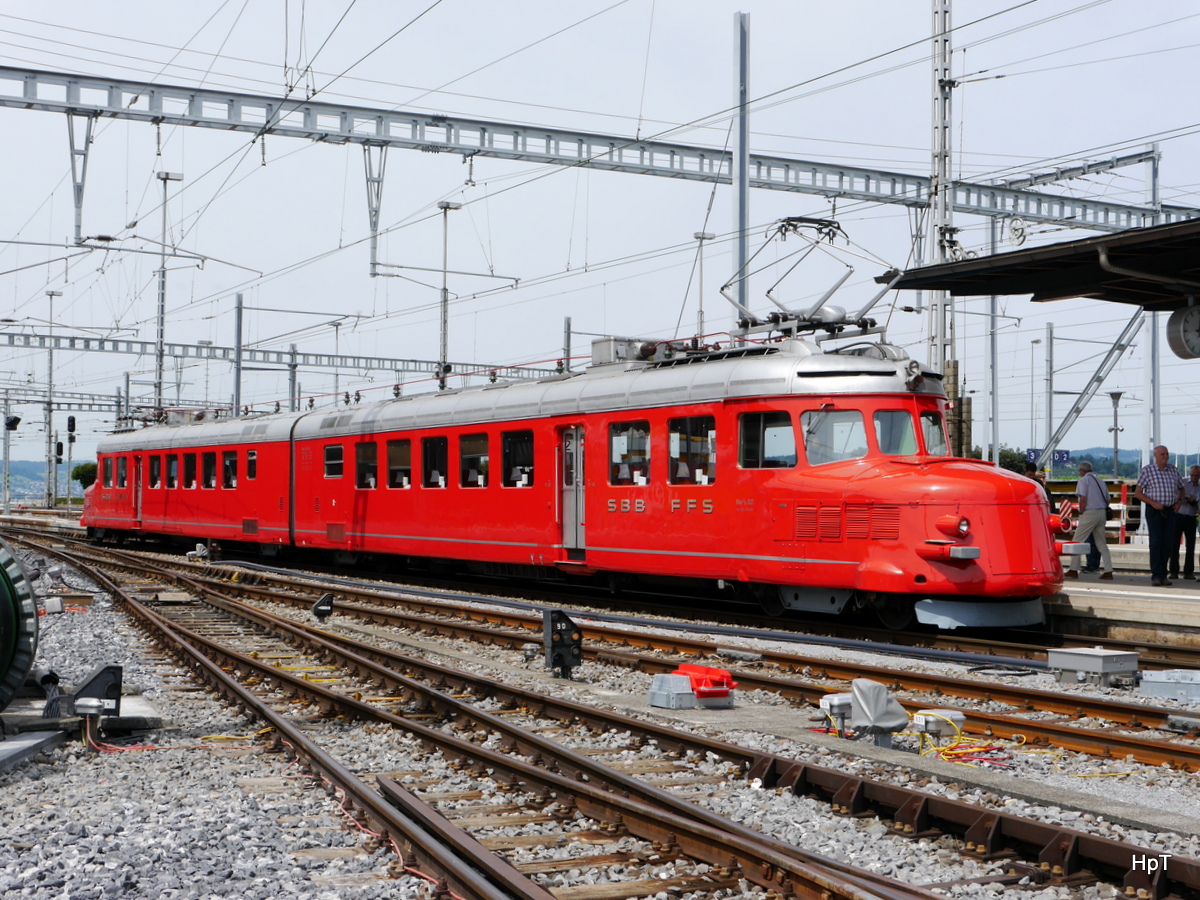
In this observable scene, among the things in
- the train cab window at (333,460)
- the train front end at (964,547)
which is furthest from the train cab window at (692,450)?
the train cab window at (333,460)

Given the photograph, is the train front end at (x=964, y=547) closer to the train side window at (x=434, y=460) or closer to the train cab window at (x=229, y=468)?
the train side window at (x=434, y=460)

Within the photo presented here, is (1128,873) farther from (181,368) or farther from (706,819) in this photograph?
(181,368)

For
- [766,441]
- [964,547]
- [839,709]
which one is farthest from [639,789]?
[766,441]

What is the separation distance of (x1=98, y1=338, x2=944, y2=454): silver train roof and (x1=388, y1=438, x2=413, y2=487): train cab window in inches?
12.8

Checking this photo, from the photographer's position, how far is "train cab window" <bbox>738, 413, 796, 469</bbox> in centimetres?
1368

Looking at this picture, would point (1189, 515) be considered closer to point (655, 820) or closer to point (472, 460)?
point (472, 460)

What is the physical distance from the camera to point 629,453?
52.0ft

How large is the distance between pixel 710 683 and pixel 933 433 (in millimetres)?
6048

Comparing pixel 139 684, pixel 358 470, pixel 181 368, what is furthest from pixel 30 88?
pixel 181 368

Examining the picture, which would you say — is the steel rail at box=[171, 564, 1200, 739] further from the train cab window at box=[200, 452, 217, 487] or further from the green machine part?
the train cab window at box=[200, 452, 217, 487]

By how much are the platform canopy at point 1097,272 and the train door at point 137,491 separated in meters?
22.5

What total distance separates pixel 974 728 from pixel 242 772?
473 cm

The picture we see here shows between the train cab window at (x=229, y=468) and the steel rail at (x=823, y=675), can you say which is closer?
the steel rail at (x=823, y=675)

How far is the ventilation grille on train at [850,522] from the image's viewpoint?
40.8 feet
